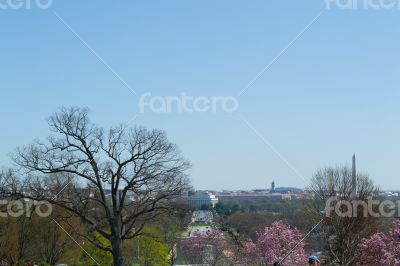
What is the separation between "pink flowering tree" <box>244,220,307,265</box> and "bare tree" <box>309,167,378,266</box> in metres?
2.30

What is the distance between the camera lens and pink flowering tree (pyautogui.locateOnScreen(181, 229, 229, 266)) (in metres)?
70.3

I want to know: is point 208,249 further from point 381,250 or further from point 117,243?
point 117,243

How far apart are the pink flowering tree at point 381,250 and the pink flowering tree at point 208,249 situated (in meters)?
23.9

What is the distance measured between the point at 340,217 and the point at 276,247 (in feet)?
26.7

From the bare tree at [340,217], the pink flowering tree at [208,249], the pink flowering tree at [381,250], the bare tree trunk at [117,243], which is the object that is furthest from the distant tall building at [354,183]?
the bare tree trunk at [117,243]

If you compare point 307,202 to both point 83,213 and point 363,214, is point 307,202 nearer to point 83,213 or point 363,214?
point 363,214

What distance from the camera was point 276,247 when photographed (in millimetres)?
57281

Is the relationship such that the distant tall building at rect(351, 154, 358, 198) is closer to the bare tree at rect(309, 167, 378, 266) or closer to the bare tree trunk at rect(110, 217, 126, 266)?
the bare tree at rect(309, 167, 378, 266)

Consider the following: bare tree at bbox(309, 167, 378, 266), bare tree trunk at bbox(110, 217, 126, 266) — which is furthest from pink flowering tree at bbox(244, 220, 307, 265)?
bare tree trunk at bbox(110, 217, 126, 266)

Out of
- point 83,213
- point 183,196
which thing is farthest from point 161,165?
point 83,213

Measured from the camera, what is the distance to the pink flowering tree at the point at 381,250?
4372cm

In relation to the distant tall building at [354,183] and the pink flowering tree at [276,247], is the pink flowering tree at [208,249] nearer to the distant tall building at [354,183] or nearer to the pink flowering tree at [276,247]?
the pink flowering tree at [276,247]

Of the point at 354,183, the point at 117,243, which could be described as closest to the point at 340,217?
the point at 354,183

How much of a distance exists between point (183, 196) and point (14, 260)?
2504cm
